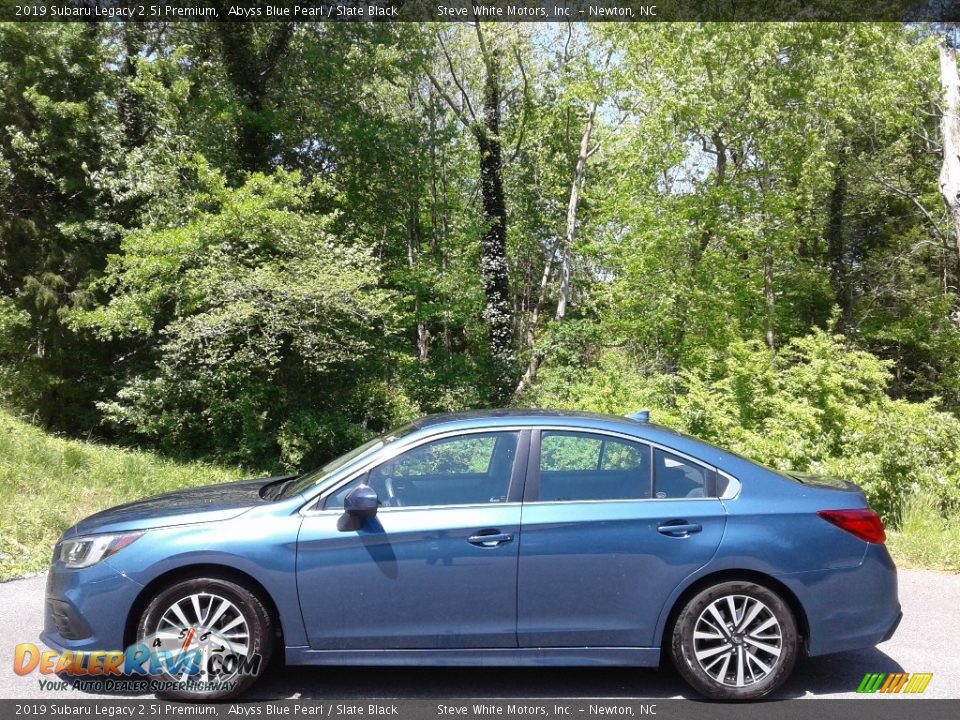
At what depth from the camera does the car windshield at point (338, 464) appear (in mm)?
4816

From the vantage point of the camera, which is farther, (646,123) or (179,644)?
(646,123)

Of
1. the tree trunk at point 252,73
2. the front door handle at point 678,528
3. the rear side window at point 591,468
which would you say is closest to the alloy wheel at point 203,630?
the rear side window at point 591,468

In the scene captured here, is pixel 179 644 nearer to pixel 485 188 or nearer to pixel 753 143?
pixel 753 143

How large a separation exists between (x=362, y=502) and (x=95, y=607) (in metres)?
1.57

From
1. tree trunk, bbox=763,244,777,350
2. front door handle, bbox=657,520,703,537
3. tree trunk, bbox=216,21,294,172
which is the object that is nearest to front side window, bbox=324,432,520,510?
front door handle, bbox=657,520,703,537

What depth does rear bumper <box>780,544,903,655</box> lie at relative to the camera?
14.5ft

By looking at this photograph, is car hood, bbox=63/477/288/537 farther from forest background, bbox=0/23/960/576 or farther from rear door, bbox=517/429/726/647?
forest background, bbox=0/23/960/576

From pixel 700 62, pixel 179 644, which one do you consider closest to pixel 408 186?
pixel 700 62

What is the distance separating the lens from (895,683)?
4688 mm

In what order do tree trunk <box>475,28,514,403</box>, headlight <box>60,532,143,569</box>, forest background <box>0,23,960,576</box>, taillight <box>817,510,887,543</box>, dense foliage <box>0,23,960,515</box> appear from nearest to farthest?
headlight <box>60,532,143,569</box> < taillight <box>817,510,887,543</box> < forest background <box>0,23,960,576</box> < dense foliage <box>0,23,960,515</box> < tree trunk <box>475,28,514,403</box>

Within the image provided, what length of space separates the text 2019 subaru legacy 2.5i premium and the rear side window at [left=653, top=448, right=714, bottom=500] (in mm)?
86

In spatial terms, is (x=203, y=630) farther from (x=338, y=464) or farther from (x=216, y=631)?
(x=338, y=464)

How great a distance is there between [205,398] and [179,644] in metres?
13.0

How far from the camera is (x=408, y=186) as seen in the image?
22203 millimetres
